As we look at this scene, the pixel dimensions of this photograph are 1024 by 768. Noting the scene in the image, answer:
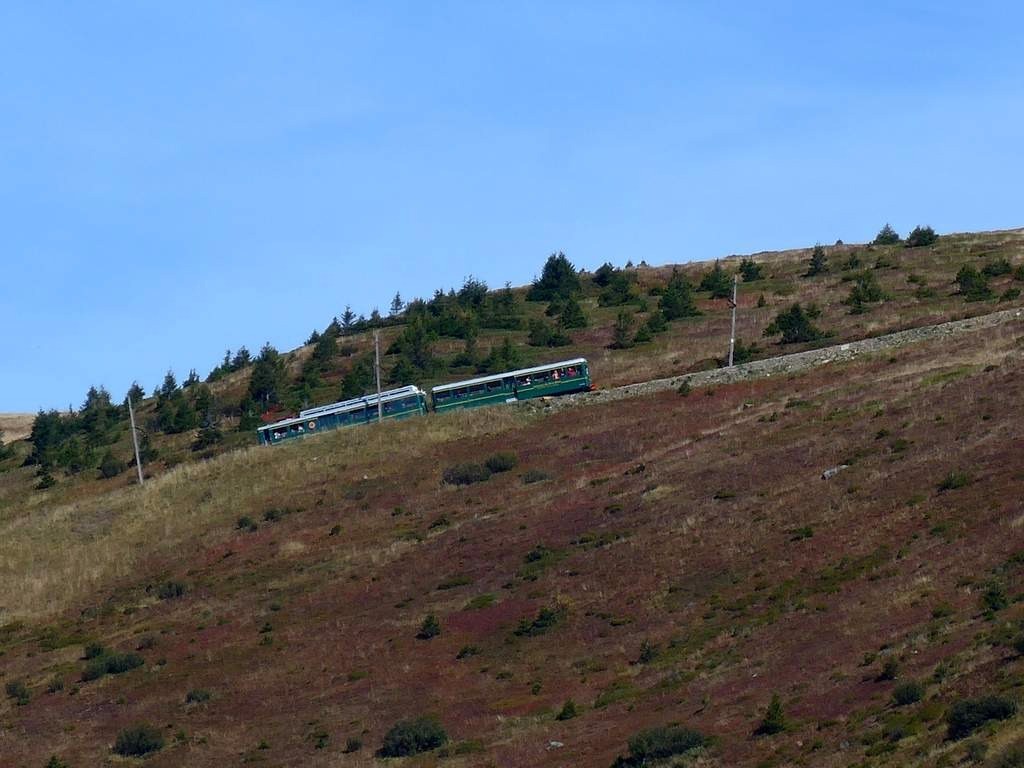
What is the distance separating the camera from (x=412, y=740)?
44219mm

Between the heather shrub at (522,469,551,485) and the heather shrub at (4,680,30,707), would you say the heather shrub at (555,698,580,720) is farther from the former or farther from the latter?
the heather shrub at (522,469,551,485)

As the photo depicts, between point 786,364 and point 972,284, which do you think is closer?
point 786,364

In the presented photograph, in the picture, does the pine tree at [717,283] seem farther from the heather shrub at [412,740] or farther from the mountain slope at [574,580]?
the heather shrub at [412,740]

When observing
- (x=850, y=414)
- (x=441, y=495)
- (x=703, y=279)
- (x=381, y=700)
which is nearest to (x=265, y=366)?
(x=703, y=279)

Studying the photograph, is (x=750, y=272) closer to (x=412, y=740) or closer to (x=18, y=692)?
(x=18, y=692)

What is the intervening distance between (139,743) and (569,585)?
1662 cm

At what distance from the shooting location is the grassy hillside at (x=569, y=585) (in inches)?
1630

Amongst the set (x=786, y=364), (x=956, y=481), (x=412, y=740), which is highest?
(x=786, y=364)

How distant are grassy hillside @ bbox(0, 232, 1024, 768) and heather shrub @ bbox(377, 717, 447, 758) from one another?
0.72m

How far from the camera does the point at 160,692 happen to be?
56.7 meters

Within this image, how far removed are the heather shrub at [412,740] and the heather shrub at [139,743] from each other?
8789 millimetres

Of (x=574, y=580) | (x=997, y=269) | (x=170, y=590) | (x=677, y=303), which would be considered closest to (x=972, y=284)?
(x=997, y=269)

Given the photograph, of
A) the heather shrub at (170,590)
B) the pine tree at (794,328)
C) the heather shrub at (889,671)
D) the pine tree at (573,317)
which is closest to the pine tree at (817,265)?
the pine tree at (573,317)

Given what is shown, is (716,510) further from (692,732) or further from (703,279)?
(703,279)
